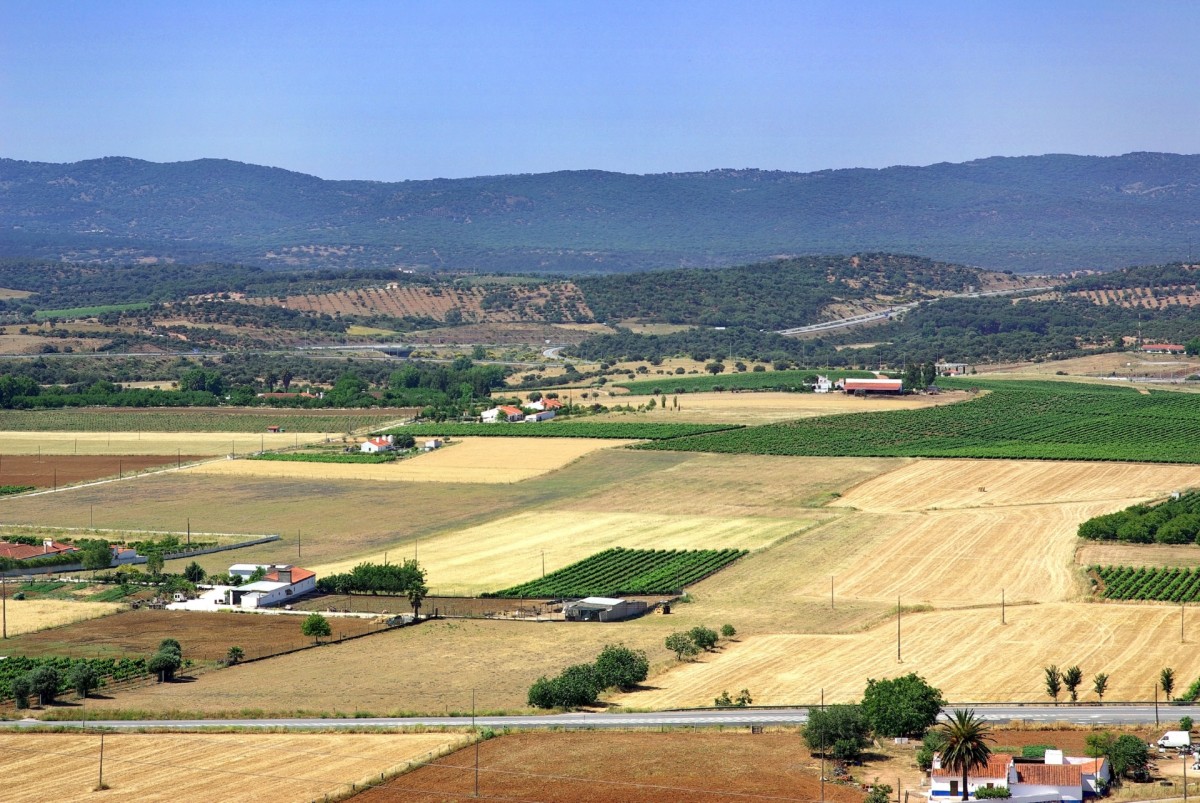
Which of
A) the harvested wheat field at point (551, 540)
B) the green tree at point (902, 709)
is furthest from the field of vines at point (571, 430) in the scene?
the green tree at point (902, 709)

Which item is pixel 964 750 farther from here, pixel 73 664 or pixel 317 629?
pixel 73 664

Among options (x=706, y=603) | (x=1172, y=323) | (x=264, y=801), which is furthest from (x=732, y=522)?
(x=1172, y=323)

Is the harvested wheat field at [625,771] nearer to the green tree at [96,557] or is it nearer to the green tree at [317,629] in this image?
the green tree at [317,629]

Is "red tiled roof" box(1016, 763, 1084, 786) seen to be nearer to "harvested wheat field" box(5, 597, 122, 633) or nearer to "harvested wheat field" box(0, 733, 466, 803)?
"harvested wheat field" box(0, 733, 466, 803)

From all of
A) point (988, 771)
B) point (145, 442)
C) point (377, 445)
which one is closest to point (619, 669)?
point (988, 771)

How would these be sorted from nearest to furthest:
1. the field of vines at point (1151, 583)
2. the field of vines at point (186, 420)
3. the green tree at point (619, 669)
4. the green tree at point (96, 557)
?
1. the green tree at point (619, 669)
2. the field of vines at point (1151, 583)
3. the green tree at point (96, 557)
4. the field of vines at point (186, 420)

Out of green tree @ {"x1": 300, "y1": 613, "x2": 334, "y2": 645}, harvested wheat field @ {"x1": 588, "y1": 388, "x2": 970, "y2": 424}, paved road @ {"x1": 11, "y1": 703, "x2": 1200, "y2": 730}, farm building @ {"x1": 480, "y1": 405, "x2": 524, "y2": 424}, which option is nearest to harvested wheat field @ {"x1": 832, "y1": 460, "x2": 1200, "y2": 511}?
harvested wheat field @ {"x1": 588, "y1": 388, "x2": 970, "y2": 424}
